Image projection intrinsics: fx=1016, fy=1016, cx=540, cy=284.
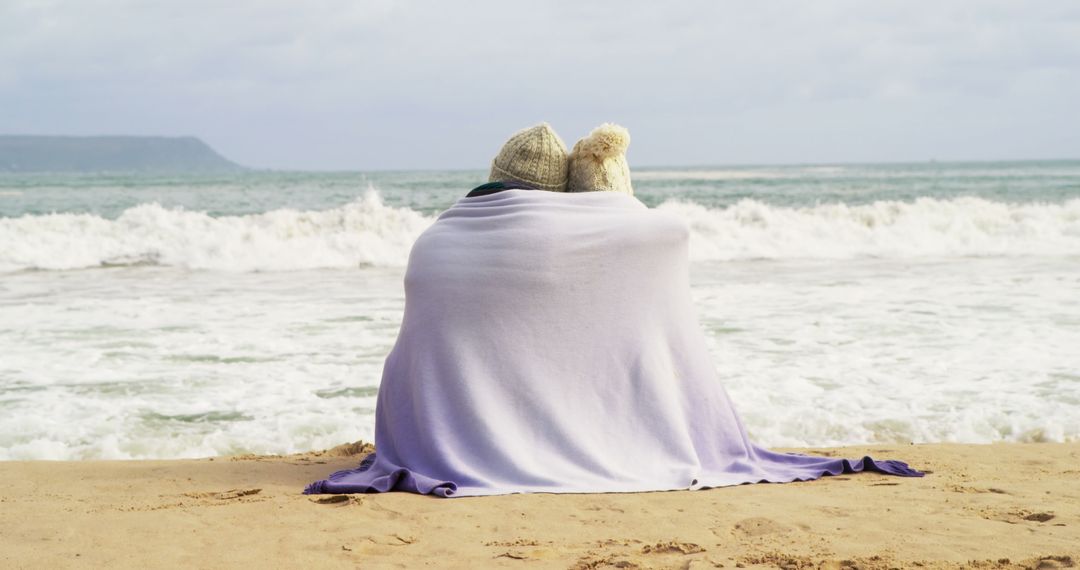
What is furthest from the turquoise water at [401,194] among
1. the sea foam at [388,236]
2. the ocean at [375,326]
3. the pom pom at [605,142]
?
the pom pom at [605,142]

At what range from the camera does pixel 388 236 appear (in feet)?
52.9

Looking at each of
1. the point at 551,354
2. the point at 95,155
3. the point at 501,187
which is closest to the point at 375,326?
the point at 501,187

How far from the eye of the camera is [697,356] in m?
3.98

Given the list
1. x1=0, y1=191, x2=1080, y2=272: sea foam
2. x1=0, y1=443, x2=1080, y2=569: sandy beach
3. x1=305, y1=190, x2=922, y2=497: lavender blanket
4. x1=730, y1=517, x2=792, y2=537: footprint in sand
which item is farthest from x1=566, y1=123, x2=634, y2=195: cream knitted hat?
x1=0, y1=191, x2=1080, y2=272: sea foam

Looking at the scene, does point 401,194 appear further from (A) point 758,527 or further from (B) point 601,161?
(A) point 758,527

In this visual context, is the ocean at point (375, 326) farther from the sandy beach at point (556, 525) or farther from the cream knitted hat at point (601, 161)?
the cream knitted hat at point (601, 161)

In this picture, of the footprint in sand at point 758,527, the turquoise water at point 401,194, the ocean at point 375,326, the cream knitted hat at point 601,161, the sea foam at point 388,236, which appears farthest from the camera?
the turquoise water at point 401,194

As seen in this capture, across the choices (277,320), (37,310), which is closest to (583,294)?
(277,320)

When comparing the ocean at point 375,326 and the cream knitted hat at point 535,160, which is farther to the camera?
the ocean at point 375,326

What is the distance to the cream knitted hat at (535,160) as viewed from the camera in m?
3.98

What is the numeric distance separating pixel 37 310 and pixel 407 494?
7.27 metres

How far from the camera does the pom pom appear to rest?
12.7ft

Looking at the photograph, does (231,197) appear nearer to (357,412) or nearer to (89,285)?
(89,285)

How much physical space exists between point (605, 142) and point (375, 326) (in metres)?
4.92
